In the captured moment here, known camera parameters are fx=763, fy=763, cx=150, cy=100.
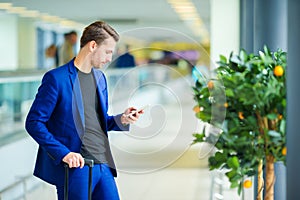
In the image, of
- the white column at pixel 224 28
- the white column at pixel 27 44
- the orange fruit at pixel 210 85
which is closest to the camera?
the orange fruit at pixel 210 85

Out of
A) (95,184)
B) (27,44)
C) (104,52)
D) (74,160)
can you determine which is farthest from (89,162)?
(27,44)

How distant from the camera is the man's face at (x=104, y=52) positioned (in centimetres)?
319

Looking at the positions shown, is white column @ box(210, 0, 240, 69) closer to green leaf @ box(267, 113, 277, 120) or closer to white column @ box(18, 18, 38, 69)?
green leaf @ box(267, 113, 277, 120)

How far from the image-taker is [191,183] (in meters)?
6.77

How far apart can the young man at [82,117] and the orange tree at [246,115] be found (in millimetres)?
442

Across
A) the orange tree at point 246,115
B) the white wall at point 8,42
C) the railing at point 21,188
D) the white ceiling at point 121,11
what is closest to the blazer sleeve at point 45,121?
the orange tree at point 246,115

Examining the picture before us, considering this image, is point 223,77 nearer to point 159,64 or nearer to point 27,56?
point 159,64

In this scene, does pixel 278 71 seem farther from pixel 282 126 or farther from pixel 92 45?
pixel 92 45

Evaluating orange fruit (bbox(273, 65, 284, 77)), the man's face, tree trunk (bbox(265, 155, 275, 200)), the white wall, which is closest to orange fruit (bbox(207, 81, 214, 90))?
orange fruit (bbox(273, 65, 284, 77))

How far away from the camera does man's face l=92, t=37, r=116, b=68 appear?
3189 mm

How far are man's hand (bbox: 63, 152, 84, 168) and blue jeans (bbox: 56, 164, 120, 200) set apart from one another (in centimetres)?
14

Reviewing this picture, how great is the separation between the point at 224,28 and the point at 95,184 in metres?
3.19

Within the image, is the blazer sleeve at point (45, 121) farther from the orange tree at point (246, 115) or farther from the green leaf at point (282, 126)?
the green leaf at point (282, 126)

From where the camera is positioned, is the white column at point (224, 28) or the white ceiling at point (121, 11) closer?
the white column at point (224, 28)
